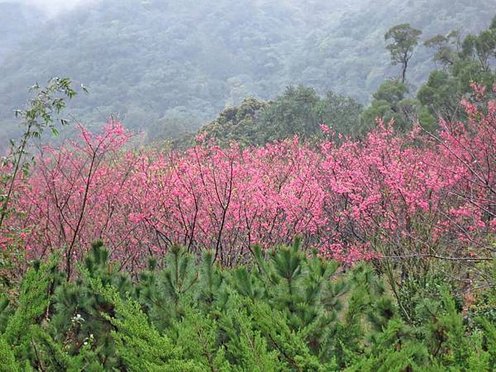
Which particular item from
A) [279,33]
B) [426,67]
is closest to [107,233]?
[426,67]

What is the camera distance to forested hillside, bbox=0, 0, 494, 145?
5316 cm

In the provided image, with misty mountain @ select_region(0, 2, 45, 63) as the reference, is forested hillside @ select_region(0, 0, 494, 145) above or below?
below

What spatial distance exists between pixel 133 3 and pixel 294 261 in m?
97.5

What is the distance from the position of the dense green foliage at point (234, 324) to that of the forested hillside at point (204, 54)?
35.6 meters

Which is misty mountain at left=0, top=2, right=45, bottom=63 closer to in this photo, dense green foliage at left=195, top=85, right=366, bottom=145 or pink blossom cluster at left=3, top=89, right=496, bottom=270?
dense green foliage at left=195, top=85, right=366, bottom=145

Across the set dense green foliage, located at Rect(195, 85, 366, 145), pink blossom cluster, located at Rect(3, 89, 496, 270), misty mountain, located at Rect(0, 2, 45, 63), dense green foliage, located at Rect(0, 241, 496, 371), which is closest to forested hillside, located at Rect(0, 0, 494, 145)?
misty mountain, located at Rect(0, 2, 45, 63)

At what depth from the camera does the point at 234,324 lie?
8.71ft

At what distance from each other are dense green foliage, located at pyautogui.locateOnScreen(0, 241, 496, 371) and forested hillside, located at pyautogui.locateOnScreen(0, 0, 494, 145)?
35634mm

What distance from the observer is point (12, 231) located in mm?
5172

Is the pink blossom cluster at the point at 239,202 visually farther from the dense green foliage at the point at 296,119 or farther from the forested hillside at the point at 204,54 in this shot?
the forested hillside at the point at 204,54

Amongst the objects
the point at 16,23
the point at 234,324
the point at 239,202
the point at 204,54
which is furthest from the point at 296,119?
the point at 16,23

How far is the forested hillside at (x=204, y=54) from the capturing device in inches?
2093

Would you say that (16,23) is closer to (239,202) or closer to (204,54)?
(204,54)

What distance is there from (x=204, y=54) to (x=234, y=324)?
249ft
